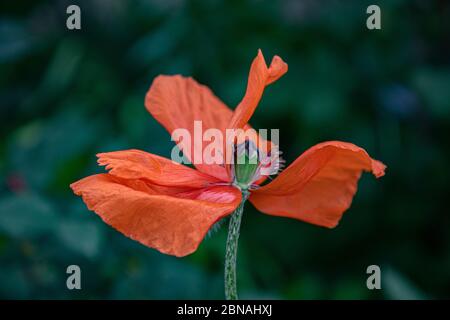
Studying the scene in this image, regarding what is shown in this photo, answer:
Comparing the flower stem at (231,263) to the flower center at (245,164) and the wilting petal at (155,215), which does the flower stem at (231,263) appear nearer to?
the wilting petal at (155,215)

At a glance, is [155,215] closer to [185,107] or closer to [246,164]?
[246,164]

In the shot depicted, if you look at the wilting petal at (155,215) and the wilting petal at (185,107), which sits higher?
Result: the wilting petal at (185,107)

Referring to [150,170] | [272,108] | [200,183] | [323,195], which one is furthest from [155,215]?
[272,108]

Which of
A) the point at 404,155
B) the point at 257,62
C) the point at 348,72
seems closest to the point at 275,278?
the point at 404,155

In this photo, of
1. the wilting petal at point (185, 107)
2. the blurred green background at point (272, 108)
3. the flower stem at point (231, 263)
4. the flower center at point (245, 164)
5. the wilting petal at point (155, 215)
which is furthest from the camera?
the blurred green background at point (272, 108)

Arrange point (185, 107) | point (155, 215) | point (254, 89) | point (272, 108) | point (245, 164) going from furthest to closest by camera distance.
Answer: point (272, 108) < point (185, 107) < point (245, 164) < point (254, 89) < point (155, 215)

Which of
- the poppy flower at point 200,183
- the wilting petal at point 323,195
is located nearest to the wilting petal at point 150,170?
the poppy flower at point 200,183
